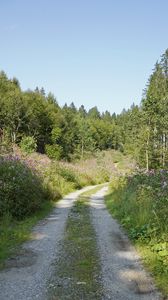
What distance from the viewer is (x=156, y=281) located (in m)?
7.14

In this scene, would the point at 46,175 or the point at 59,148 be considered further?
the point at 59,148

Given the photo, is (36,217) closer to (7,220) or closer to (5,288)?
(7,220)

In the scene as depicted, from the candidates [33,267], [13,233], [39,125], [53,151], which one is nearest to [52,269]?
[33,267]

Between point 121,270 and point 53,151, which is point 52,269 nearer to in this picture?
point 121,270

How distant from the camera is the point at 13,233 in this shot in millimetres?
11445

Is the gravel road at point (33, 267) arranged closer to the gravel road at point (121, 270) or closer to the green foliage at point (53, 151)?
the gravel road at point (121, 270)

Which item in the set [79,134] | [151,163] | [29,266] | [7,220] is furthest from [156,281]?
[79,134]

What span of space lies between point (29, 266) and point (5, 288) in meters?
Answer: 1.37

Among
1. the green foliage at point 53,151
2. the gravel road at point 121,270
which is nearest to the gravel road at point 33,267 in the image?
the gravel road at point 121,270

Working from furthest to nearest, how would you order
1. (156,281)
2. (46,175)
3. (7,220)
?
(46,175), (7,220), (156,281)

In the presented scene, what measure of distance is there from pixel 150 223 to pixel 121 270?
130 inches

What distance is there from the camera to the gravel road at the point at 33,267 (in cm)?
645

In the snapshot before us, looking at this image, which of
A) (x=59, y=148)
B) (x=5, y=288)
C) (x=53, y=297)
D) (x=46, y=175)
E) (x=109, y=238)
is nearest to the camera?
(x=53, y=297)

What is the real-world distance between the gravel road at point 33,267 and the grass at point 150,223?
2.07 metres
